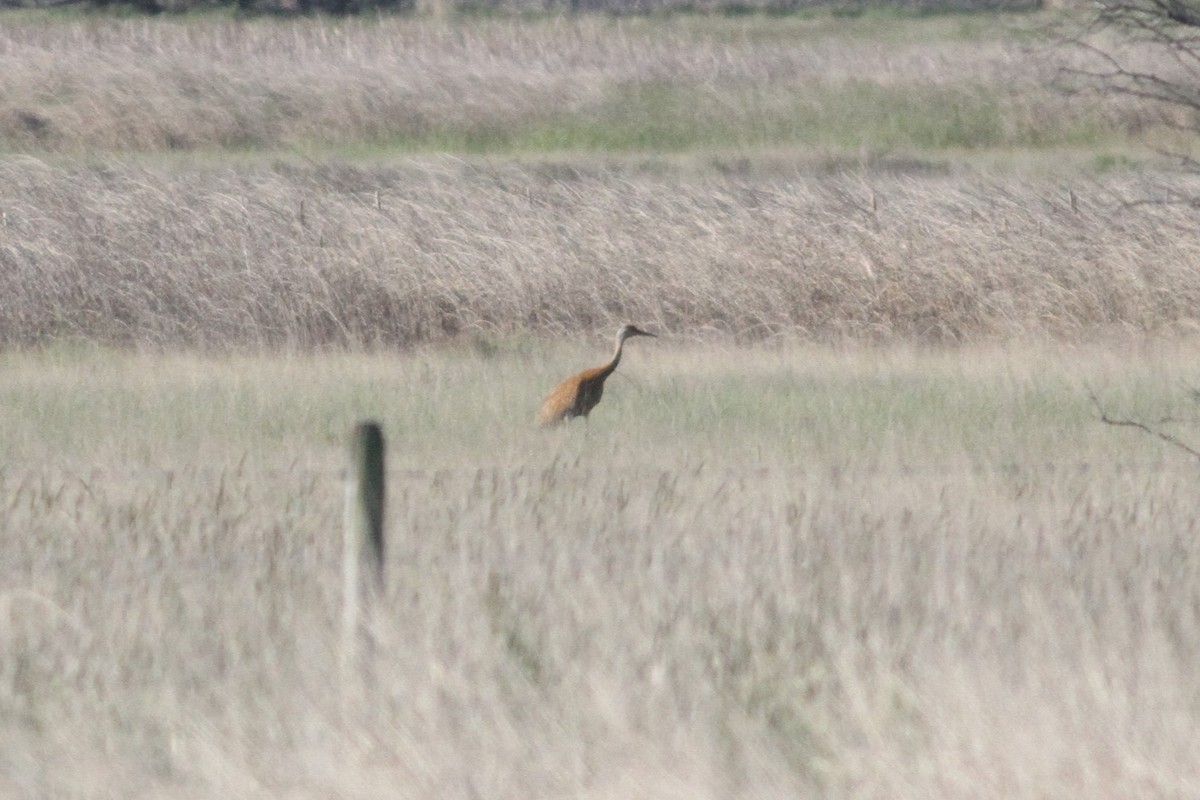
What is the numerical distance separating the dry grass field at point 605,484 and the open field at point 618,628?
0.06ft

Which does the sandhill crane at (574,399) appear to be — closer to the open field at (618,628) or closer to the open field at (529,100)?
the open field at (618,628)

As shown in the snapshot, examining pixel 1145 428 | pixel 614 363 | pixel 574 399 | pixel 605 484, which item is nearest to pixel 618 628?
pixel 605 484

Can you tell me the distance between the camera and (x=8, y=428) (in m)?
11.1

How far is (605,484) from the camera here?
8266mm

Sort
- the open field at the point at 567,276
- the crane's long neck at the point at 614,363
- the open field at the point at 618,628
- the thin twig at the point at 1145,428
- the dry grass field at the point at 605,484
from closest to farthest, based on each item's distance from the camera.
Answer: the open field at the point at 618,628
the dry grass field at the point at 605,484
the thin twig at the point at 1145,428
the crane's long neck at the point at 614,363
the open field at the point at 567,276

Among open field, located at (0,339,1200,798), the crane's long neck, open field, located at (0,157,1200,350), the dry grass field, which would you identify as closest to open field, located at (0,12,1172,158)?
the dry grass field

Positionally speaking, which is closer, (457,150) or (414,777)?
(414,777)

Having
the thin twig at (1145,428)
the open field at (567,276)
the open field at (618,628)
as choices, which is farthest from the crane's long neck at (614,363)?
the open field at (567,276)

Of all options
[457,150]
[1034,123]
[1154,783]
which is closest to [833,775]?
[1154,783]

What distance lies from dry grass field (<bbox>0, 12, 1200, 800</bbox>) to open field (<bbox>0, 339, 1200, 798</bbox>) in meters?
0.02

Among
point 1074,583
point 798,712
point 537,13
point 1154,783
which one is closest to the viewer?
point 1154,783

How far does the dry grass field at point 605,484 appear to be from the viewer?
5.45 meters

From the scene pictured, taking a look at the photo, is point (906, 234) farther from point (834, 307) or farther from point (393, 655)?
point (393, 655)

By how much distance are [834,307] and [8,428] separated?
7465 millimetres
